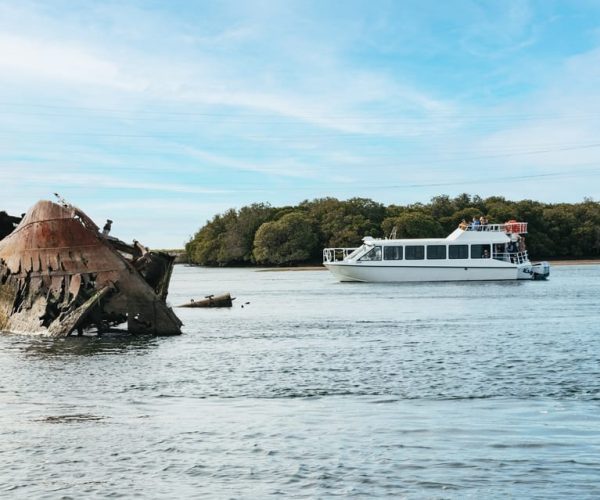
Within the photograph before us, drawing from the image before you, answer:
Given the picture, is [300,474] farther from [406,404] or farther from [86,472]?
[406,404]

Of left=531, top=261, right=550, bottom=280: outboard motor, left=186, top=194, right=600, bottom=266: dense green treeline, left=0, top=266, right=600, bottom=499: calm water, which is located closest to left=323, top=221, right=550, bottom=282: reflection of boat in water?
left=531, top=261, right=550, bottom=280: outboard motor

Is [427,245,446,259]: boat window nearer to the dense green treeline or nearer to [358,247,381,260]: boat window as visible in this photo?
[358,247,381,260]: boat window

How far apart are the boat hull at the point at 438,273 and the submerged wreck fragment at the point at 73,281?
1859 inches

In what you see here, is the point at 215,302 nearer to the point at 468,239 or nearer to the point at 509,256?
the point at 468,239

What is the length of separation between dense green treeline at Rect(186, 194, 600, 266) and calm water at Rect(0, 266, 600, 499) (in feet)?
363

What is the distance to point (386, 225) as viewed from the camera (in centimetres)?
13962

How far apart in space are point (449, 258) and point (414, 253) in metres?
2.98

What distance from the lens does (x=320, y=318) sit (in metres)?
40.4

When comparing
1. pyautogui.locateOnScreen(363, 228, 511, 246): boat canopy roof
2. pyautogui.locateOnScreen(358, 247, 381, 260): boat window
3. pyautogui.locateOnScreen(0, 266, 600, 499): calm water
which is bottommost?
pyautogui.locateOnScreen(0, 266, 600, 499): calm water

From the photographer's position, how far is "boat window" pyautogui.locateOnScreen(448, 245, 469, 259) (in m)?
76.4

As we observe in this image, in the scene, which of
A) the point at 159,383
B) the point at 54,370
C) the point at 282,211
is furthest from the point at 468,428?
the point at 282,211

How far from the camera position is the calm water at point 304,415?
430 inches

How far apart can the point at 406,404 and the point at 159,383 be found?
593 centimetres

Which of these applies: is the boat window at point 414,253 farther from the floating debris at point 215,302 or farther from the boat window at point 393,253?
the floating debris at point 215,302
